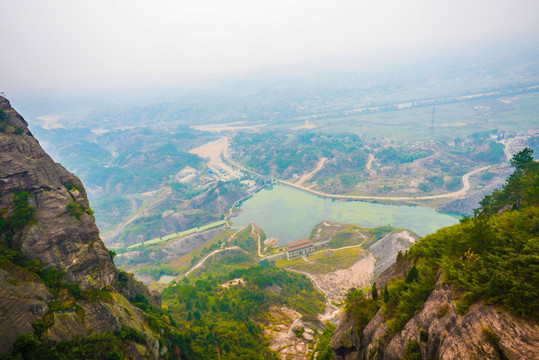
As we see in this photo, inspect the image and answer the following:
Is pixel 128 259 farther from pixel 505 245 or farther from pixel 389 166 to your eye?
pixel 389 166

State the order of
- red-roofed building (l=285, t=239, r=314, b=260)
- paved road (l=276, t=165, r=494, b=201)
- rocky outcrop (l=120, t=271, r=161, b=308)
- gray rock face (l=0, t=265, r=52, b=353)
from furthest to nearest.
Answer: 1. paved road (l=276, t=165, r=494, b=201)
2. red-roofed building (l=285, t=239, r=314, b=260)
3. rocky outcrop (l=120, t=271, r=161, b=308)
4. gray rock face (l=0, t=265, r=52, b=353)


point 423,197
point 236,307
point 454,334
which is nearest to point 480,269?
point 454,334

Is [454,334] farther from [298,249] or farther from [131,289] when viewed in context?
[298,249]

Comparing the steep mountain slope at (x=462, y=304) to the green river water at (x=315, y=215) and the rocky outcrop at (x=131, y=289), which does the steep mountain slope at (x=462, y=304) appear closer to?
the rocky outcrop at (x=131, y=289)

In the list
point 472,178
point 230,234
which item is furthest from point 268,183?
point 472,178

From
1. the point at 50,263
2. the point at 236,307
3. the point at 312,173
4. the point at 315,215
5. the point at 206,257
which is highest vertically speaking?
the point at 50,263

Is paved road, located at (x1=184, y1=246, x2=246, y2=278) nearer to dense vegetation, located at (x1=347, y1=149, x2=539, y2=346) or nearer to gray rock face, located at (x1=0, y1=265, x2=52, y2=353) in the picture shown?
gray rock face, located at (x1=0, y1=265, x2=52, y2=353)

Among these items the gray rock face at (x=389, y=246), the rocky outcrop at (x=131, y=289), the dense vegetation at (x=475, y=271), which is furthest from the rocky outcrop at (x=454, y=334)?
the gray rock face at (x=389, y=246)

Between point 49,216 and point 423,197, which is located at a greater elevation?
point 49,216

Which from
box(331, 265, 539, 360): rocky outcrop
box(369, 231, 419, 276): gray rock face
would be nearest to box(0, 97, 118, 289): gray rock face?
box(331, 265, 539, 360): rocky outcrop
